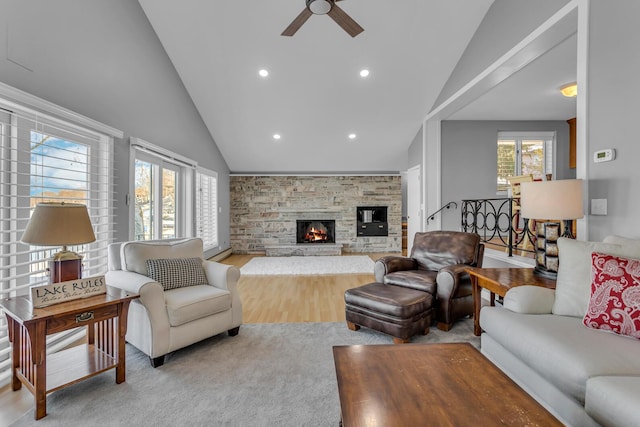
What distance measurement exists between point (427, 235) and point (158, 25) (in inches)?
168

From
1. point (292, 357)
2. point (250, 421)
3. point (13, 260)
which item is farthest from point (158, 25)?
point (250, 421)

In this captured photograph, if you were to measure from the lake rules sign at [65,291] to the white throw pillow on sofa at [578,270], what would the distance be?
3.07 metres

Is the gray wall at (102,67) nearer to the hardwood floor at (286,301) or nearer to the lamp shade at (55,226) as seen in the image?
the lamp shade at (55,226)

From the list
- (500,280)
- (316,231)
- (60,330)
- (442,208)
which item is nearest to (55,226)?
(60,330)

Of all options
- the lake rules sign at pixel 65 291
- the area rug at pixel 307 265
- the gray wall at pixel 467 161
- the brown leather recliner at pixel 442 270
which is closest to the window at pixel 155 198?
the area rug at pixel 307 265

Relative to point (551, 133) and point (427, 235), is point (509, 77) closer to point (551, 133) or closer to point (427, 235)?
point (427, 235)

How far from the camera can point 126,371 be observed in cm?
225

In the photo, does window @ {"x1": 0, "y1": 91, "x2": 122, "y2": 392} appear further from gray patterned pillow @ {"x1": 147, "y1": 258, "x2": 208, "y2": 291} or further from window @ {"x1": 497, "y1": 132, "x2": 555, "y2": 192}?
window @ {"x1": 497, "y1": 132, "x2": 555, "y2": 192}

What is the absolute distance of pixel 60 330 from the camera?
184 cm

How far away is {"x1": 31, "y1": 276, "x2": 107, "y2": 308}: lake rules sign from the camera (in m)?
1.88

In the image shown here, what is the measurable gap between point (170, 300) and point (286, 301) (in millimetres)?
1718

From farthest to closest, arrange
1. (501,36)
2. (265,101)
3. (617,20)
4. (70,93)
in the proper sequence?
(265,101), (501,36), (70,93), (617,20)

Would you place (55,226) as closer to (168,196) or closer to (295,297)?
(295,297)

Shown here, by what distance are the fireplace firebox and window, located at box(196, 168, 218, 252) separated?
2.12 meters
